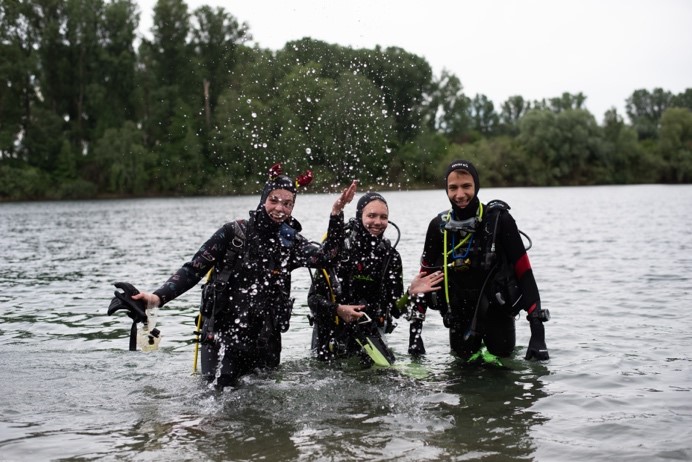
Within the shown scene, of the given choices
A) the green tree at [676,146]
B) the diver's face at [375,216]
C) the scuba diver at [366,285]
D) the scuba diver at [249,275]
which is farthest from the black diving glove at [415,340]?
the green tree at [676,146]

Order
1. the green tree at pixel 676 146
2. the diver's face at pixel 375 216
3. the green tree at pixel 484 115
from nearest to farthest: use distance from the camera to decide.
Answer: the diver's face at pixel 375 216, the green tree at pixel 676 146, the green tree at pixel 484 115

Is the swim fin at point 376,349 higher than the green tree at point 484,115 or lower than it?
lower

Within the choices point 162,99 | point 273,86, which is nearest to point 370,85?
point 273,86

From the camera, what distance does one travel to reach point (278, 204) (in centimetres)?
598

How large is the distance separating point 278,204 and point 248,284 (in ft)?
2.40

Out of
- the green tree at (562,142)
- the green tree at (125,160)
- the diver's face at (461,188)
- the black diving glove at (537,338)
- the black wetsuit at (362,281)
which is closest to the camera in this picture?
the black diving glove at (537,338)

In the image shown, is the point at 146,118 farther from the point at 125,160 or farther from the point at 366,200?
the point at 366,200

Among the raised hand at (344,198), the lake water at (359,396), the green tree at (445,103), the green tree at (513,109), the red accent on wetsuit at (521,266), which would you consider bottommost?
the lake water at (359,396)

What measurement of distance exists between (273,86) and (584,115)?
69.4 meters

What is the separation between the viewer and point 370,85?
19.1 meters

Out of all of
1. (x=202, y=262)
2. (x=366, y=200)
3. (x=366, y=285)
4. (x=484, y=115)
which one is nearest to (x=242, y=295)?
(x=202, y=262)

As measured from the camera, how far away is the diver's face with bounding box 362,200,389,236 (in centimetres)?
672

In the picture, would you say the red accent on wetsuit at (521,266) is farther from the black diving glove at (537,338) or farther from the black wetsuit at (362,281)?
the black wetsuit at (362,281)

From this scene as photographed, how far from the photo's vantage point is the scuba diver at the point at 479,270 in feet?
20.2
